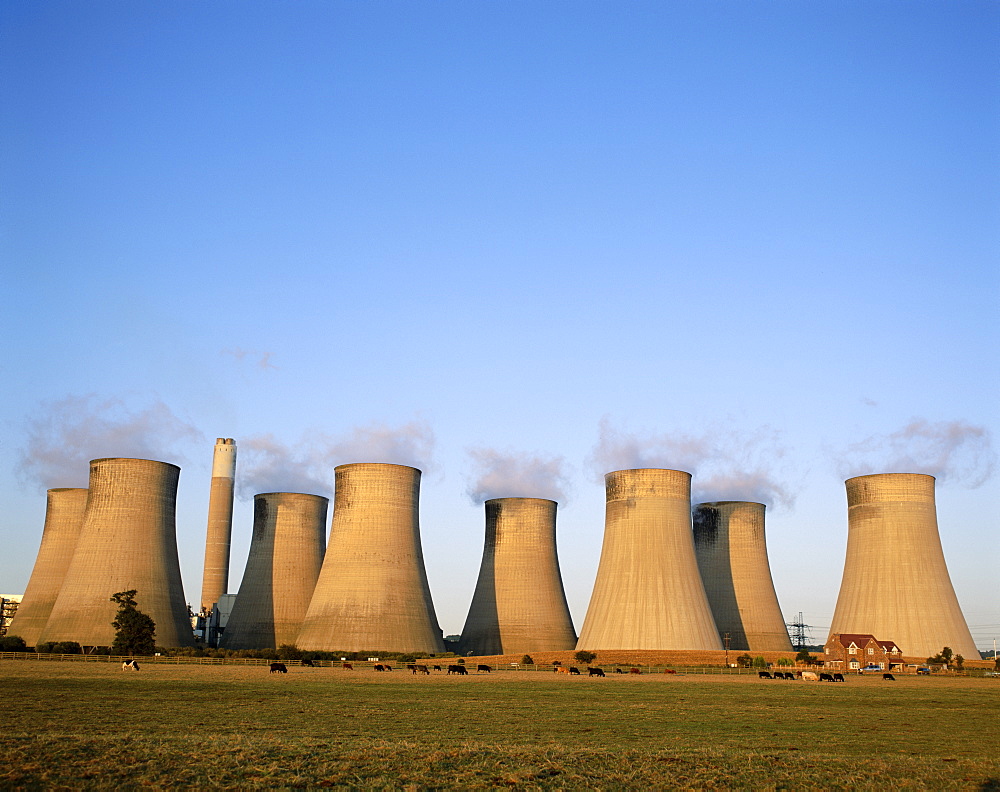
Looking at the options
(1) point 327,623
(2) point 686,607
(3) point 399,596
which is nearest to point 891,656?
(2) point 686,607

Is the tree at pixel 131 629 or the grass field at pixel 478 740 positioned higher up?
the grass field at pixel 478 740

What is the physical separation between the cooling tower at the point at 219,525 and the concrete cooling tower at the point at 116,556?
1784cm

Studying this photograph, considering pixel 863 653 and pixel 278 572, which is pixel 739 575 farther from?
pixel 278 572

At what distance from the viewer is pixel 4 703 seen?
14070 millimetres

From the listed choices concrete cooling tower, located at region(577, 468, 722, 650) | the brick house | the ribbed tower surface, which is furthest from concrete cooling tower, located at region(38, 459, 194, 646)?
the brick house

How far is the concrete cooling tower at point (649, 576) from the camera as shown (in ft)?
131

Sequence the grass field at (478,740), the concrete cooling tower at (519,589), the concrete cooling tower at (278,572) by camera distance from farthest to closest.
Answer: the concrete cooling tower at (278,572) < the concrete cooling tower at (519,589) < the grass field at (478,740)

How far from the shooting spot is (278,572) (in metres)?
49.8

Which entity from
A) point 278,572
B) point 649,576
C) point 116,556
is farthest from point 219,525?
point 649,576

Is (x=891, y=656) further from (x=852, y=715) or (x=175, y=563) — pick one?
(x=175, y=563)

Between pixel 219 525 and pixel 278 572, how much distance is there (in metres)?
12.6

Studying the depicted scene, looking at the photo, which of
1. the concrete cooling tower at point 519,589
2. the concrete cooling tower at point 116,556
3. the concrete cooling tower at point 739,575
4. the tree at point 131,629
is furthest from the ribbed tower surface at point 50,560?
the concrete cooling tower at point 739,575

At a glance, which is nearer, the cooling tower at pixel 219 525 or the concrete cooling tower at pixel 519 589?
the concrete cooling tower at pixel 519 589

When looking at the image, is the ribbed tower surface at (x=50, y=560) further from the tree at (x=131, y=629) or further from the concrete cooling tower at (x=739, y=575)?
the concrete cooling tower at (x=739, y=575)
